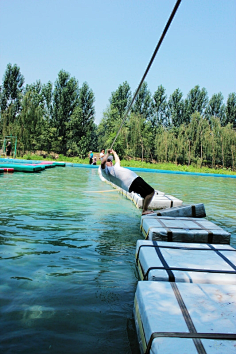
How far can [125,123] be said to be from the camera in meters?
41.0

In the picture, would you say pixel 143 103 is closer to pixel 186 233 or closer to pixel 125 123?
pixel 125 123

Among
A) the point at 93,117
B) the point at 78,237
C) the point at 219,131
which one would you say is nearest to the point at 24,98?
the point at 93,117

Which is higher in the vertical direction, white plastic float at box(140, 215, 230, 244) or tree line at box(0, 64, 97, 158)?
tree line at box(0, 64, 97, 158)

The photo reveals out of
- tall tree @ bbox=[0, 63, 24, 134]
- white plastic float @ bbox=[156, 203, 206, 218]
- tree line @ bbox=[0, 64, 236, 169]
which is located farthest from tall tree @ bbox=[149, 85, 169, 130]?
white plastic float @ bbox=[156, 203, 206, 218]

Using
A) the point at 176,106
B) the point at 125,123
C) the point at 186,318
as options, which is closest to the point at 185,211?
the point at 186,318

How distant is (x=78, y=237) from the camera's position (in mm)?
5027

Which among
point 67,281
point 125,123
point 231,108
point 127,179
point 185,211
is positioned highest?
point 231,108

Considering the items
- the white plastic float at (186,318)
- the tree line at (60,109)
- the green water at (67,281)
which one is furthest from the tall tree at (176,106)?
the white plastic float at (186,318)

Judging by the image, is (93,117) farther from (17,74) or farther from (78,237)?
(78,237)

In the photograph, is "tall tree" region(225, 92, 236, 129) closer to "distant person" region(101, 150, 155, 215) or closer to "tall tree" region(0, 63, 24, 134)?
"tall tree" region(0, 63, 24, 134)

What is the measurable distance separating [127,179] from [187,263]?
331 centimetres

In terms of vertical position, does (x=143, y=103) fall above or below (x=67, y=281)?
above

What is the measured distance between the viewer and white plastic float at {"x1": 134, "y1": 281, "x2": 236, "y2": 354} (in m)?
1.70

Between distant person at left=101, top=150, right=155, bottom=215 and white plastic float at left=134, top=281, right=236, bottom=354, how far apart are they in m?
3.76
